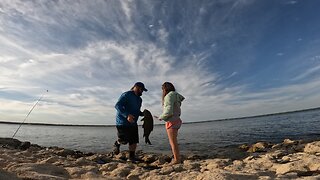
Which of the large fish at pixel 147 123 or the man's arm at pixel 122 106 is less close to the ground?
the man's arm at pixel 122 106

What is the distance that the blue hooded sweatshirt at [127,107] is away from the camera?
27.0 feet

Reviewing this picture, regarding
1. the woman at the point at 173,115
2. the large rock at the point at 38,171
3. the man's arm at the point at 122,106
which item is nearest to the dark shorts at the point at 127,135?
the man's arm at the point at 122,106

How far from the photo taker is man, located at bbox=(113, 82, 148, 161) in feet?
27.1

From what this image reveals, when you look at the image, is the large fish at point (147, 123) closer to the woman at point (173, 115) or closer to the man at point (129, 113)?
the man at point (129, 113)

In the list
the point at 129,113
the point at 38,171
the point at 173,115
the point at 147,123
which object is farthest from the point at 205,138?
the point at 38,171

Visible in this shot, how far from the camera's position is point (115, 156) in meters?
9.16

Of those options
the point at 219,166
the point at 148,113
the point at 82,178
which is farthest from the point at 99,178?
the point at 148,113

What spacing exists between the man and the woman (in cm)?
156

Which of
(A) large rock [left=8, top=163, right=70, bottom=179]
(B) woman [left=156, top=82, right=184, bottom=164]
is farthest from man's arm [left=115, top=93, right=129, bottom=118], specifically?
(A) large rock [left=8, top=163, right=70, bottom=179]

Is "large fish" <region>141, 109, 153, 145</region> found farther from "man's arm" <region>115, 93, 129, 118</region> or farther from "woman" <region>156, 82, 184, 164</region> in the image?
"woman" <region>156, 82, 184, 164</region>

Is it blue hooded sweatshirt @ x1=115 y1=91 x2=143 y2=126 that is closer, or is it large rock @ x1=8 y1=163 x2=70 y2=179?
large rock @ x1=8 y1=163 x2=70 y2=179

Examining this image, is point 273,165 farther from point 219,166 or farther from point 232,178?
→ point 232,178

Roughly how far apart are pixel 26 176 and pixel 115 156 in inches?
186

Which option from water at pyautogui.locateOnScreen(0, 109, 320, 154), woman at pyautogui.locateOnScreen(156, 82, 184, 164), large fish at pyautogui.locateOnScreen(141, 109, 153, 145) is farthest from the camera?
water at pyautogui.locateOnScreen(0, 109, 320, 154)
